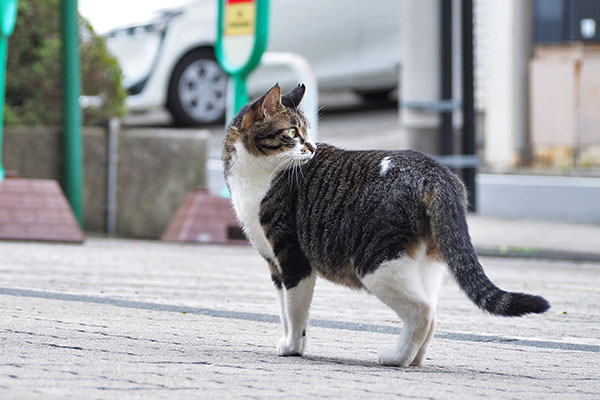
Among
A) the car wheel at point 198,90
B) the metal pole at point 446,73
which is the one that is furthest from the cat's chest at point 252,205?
the car wheel at point 198,90

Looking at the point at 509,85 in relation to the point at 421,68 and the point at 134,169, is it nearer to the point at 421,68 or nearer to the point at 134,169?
the point at 421,68

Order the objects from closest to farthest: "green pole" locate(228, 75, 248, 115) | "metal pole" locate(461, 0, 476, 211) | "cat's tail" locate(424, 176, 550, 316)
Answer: "cat's tail" locate(424, 176, 550, 316) < "green pole" locate(228, 75, 248, 115) < "metal pole" locate(461, 0, 476, 211)

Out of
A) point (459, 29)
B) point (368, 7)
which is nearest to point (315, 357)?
point (459, 29)

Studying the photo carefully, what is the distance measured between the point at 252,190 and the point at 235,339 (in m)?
0.71

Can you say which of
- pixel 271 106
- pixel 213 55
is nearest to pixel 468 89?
pixel 213 55

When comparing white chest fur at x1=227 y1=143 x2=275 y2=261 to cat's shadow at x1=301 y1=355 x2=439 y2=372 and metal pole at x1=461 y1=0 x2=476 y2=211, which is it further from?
metal pole at x1=461 y1=0 x2=476 y2=211

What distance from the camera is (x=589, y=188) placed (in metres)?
13.4

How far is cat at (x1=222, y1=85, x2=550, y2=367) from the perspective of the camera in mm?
4406

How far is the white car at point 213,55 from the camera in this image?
15422 mm

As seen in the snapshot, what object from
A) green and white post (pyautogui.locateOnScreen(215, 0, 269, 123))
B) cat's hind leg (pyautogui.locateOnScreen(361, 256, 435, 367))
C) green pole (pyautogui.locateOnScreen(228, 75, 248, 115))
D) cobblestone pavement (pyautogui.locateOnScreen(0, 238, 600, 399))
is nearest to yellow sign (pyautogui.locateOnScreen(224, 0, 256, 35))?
green and white post (pyautogui.locateOnScreen(215, 0, 269, 123))

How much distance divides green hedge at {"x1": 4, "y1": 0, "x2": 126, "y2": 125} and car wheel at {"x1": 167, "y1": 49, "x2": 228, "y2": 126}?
4.10m

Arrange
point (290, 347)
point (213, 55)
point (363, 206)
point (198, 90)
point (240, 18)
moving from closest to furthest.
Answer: point (363, 206) < point (290, 347) < point (240, 18) < point (213, 55) < point (198, 90)

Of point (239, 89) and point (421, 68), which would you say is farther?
point (421, 68)

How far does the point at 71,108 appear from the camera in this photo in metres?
10.6
